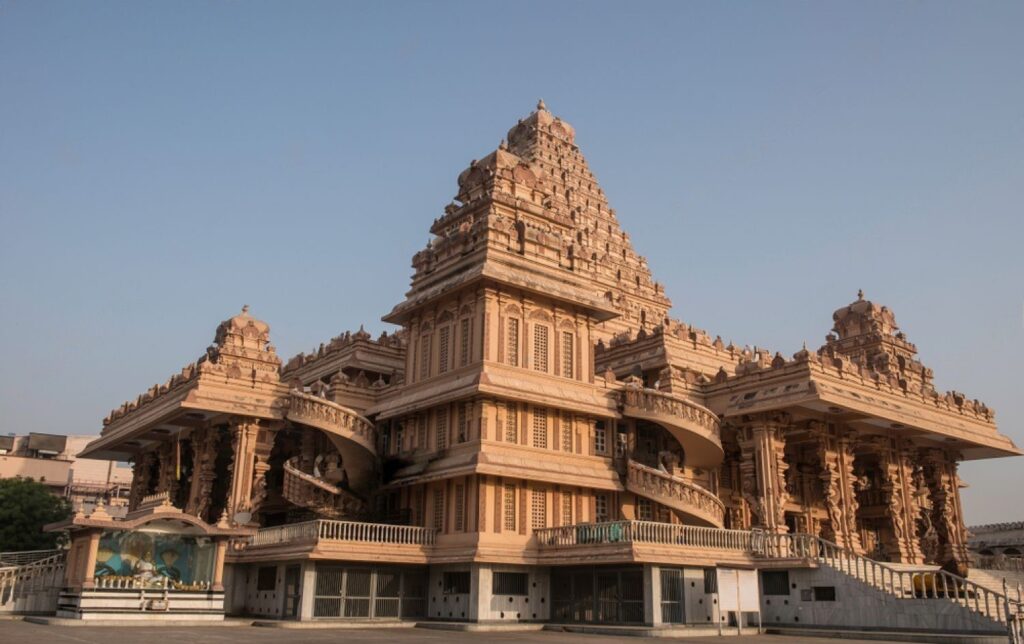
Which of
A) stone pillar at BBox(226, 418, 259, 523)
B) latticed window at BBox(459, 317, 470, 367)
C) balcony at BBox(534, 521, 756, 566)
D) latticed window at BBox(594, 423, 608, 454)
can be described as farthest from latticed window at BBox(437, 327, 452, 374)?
stone pillar at BBox(226, 418, 259, 523)

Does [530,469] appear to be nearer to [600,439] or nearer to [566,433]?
[566,433]

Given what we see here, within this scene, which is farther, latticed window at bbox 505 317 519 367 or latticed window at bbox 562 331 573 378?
latticed window at bbox 562 331 573 378

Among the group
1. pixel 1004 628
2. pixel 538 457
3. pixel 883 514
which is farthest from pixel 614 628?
pixel 883 514

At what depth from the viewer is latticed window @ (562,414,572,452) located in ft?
106

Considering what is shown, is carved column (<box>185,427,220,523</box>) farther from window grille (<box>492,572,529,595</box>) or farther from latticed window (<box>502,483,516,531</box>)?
window grille (<box>492,572,529,595</box>)

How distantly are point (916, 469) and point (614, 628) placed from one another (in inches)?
989

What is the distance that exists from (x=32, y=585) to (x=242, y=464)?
27.0ft

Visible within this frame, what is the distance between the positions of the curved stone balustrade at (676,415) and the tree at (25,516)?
3833cm

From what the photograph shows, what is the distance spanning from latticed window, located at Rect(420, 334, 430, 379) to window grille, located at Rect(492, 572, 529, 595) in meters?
8.66

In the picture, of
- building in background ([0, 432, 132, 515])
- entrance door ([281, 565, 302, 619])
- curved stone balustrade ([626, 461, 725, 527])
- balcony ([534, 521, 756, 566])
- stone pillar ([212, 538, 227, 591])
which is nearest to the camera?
balcony ([534, 521, 756, 566])

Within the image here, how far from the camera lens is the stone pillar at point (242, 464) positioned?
3506 centimetres

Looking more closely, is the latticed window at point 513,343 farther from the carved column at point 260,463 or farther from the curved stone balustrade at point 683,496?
the carved column at point 260,463

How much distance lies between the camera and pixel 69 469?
8456 centimetres

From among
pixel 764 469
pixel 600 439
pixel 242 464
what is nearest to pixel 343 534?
pixel 242 464
